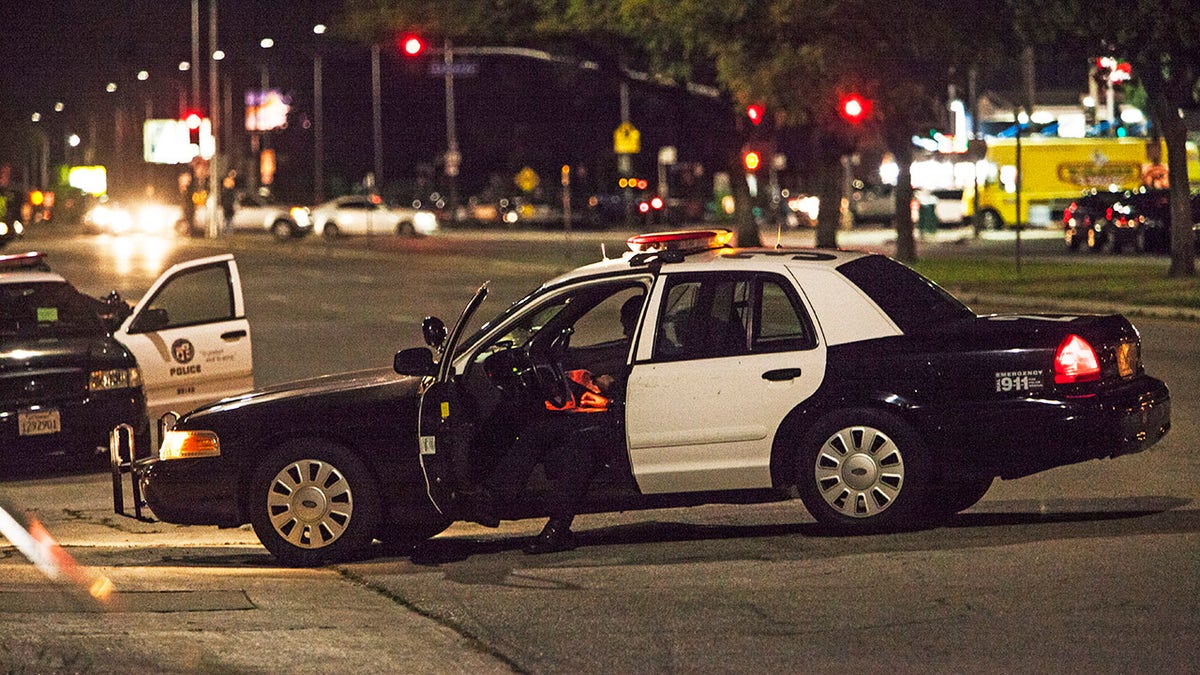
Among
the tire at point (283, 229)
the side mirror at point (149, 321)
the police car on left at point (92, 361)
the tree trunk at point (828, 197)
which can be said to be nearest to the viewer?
the police car on left at point (92, 361)

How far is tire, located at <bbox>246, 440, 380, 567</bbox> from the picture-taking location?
9.21 meters

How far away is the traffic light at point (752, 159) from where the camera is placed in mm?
40469

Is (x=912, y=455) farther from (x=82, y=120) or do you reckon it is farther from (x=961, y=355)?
(x=82, y=120)

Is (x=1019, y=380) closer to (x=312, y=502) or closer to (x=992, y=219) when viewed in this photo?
(x=312, y=502)

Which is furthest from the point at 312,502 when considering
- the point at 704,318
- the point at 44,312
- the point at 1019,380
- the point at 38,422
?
the point at 44,312

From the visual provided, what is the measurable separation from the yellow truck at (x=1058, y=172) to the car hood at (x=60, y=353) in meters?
44.5

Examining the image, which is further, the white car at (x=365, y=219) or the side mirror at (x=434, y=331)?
the white car at (x=365, y=219)

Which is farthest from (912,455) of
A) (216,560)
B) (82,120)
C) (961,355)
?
(82,120)

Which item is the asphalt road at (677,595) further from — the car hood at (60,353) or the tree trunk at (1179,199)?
the tree trunk at (1179,199)

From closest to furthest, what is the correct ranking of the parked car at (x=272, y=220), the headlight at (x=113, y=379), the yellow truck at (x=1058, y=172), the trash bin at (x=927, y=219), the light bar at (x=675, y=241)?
the light bar at (x=675, y=241)
the headlight at (x=113, y=379)
the trash bin at (x=927, y=219)
the yellow truck at (x=1058, y=172)
the parked car at (x=272, y=220)

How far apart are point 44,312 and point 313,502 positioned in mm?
5240

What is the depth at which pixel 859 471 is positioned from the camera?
30.0 feet

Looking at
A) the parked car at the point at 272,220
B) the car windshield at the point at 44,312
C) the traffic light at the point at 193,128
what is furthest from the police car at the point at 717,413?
the parked car at the point at 272,220

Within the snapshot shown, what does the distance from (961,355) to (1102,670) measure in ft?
9.24
